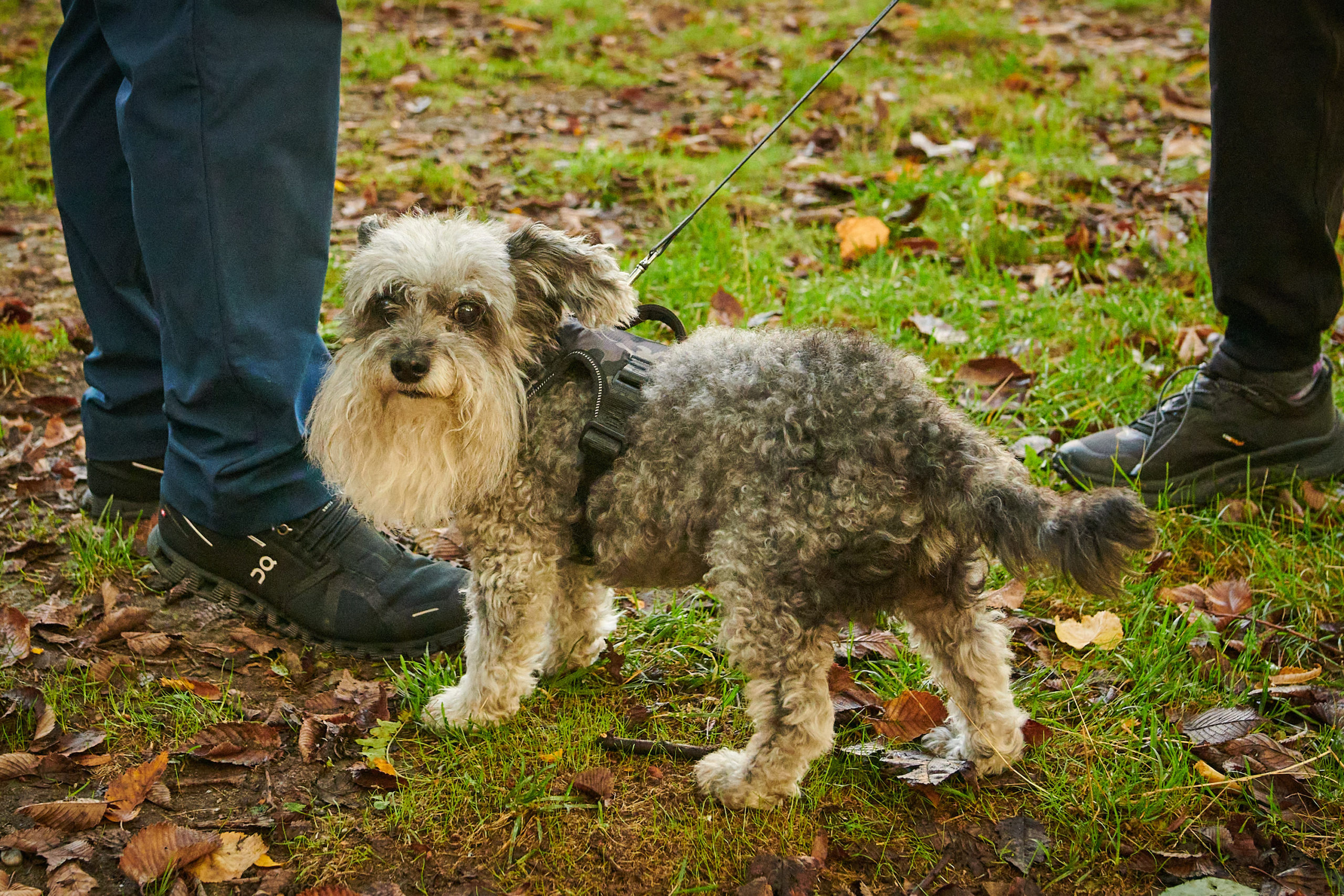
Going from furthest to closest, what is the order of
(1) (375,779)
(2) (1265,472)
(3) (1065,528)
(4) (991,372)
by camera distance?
1. (4) (991,372)
2. (2) (1265,472)
3. (1) (375,779)
4. (3) (1065,528)

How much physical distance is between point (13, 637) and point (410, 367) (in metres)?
1.77

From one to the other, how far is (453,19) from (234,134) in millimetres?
8500

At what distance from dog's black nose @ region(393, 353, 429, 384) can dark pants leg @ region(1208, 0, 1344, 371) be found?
3.01m

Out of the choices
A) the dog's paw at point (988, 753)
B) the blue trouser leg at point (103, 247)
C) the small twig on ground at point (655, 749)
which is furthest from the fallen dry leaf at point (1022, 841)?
the blue trouser leg at point (103, 247)

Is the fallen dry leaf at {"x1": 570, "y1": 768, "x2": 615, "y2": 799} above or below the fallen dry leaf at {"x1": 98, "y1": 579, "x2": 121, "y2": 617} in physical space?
above

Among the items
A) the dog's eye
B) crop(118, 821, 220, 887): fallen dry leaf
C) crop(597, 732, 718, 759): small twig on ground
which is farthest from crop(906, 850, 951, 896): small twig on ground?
the dog's eye

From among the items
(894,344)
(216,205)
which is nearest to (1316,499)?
(894,344)

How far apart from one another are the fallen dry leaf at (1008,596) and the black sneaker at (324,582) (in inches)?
72.5

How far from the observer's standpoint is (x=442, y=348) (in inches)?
106

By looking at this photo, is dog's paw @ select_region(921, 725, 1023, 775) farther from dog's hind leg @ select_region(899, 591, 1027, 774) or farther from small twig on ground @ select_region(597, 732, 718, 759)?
small twig on ground @ select_region(597, 732, 718, 759)

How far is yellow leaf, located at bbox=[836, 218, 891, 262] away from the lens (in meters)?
5.60

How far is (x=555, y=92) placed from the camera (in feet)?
28.5

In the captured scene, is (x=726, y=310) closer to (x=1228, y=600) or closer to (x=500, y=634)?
(x=500, y=634)

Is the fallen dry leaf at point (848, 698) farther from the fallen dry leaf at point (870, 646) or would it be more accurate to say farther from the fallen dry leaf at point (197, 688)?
the fallen dry leaf at point (197, 688)
